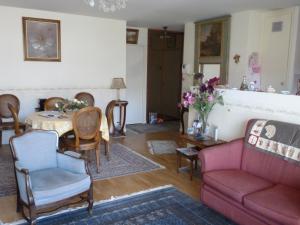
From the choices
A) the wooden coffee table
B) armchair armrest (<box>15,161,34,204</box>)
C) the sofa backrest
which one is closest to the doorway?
the wooden coffee table

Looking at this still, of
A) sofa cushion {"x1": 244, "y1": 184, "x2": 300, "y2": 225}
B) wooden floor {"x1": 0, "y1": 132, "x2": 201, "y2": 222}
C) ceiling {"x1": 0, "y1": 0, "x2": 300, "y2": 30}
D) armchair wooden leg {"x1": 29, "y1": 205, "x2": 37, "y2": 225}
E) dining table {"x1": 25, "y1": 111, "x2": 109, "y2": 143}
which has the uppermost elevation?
ceiling {"x1": 0, "y1": 0, "x2": 300, "y2": 30}

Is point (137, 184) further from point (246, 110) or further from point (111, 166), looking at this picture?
point (246, 110)

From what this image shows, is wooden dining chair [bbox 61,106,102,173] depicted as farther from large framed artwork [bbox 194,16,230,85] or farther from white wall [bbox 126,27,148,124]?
white wall [bbox 126,27,148,124]

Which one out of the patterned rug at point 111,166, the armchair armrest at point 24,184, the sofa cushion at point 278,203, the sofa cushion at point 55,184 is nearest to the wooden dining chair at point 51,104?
the patterned rug at point 111,166

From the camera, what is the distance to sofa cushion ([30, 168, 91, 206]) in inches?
102

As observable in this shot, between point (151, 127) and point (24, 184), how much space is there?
4.93m

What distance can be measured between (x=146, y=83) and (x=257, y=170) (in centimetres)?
515

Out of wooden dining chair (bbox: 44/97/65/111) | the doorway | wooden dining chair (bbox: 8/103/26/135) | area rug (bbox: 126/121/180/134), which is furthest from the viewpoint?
the doorway

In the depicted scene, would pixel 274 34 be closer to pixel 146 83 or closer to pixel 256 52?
pixel 256 52

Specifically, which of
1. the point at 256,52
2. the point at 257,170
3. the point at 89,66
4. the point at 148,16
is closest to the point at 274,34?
the point at 256,52

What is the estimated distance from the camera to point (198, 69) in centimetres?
643

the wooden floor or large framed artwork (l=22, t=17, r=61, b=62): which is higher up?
large framed artwork (l=22, t=17, r=61, b=62)

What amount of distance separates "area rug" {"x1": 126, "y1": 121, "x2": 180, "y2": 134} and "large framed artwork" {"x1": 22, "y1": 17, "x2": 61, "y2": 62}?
92.9 inches

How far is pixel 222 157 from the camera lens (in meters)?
3.18
